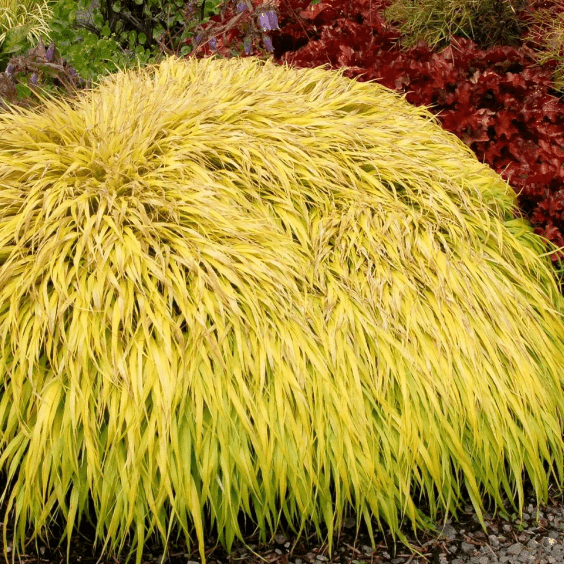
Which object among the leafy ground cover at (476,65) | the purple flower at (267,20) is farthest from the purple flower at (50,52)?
the purple flower at (267,20)

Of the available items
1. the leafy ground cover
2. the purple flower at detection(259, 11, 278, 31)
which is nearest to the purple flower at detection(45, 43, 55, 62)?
the leafy ground cover

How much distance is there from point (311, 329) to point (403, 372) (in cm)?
28

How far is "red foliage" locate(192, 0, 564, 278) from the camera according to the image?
2876mm

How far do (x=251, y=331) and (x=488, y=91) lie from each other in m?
1.96

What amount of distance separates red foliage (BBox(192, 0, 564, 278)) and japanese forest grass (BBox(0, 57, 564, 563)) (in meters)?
0.36

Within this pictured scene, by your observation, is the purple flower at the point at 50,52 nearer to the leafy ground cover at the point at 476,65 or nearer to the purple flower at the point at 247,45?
the leafy ground cover at the point at 476,65

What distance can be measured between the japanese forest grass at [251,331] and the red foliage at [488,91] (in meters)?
0.36

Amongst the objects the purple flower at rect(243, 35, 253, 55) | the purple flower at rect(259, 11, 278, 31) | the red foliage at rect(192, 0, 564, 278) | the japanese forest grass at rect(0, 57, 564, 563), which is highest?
the purple flower at rect(243, 35, 253, 55)

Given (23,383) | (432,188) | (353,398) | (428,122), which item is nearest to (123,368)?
(23,383)

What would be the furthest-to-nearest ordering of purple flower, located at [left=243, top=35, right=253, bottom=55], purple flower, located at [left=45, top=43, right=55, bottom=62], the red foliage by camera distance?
purple flower, located at [left=243, top=35, right=253, bottom=55] → purple flower, located at [left=45, top=43, right=55, bottom=62] → the red foliage

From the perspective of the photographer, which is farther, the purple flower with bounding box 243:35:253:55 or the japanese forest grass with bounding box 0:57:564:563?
the purple flower with bounding box 243:35:253:55

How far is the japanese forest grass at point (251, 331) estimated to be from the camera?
6.21ft

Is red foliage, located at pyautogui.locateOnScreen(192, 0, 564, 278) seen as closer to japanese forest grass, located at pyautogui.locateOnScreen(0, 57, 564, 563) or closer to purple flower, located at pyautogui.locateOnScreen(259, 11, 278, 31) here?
purple flower, located at pyautogui.locateOnScreen(259, 11, 278, 31)

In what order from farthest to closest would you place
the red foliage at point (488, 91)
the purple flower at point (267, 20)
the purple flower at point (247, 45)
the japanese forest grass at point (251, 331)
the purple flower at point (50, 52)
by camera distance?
the purple flower at point (247, 45)
the purple flower at point (267, 20)
the purple flower at point (50, 52)
the red foliage at point (488, 91)
the japanese forest grass at point (251, 331)
